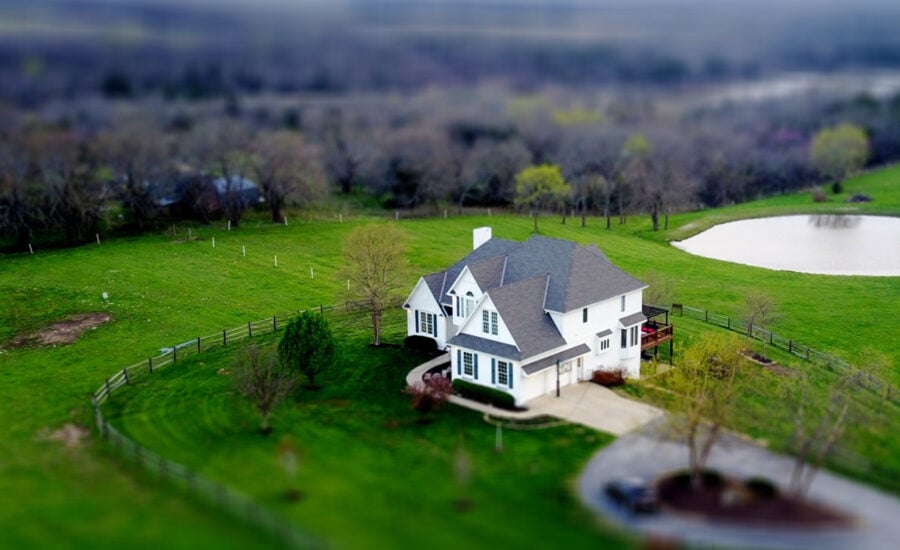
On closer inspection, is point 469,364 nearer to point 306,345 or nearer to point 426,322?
point 426,322

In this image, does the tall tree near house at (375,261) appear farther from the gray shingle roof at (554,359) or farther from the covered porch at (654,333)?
the covered porch at (654,333)

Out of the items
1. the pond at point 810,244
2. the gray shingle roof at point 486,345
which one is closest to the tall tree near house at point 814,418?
the gray shingle roof at point 486,345

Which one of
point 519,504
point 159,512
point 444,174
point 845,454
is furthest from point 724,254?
point 159,512

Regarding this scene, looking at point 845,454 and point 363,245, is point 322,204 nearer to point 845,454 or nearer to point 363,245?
point 363,245

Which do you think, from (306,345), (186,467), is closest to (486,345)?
(306,345)

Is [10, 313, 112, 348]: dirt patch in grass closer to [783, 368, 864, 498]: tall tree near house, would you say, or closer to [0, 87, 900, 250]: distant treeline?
[0, 87, 900, 250]: distant treeline

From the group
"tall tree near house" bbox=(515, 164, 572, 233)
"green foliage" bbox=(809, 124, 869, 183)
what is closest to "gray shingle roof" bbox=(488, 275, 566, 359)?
"tall tree near house" bbox=(515, 164, 572, 233)
